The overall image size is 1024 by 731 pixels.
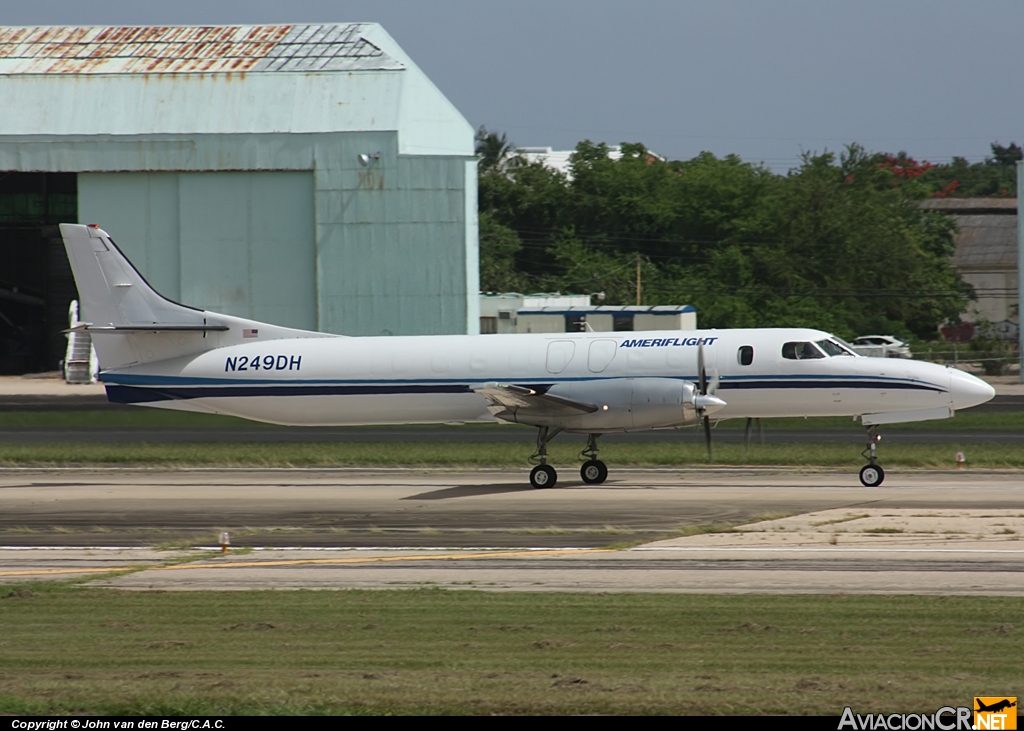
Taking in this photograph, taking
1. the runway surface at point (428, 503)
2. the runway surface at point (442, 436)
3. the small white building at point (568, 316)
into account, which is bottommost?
the runway surface at point (428, 503)

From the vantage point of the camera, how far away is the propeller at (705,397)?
25406 millimetres

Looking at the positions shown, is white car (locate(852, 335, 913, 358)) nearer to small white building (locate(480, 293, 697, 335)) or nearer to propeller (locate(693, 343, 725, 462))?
small white building (locate(480, 293, 697, 335))

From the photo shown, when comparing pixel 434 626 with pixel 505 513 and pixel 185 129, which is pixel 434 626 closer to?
pixel 505 513

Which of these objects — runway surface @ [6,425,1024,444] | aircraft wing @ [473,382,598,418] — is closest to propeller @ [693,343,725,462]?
aircraft wing @ [473,382,598,418]

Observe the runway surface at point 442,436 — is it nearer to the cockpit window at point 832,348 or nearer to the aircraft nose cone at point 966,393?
the cockpit window at point 832,348

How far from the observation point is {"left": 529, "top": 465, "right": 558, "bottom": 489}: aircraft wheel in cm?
2644

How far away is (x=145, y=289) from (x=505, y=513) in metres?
11.9

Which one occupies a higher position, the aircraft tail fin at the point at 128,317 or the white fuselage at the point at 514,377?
the aircraft tail fin at the point at 128,317

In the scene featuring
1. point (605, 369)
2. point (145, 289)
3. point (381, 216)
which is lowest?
point (605, 369)

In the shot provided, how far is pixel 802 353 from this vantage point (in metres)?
26.4

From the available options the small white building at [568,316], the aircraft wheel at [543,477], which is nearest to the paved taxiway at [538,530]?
the aircraft wheel at [543,477]

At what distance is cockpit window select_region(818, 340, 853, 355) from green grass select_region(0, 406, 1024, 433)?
12.7m

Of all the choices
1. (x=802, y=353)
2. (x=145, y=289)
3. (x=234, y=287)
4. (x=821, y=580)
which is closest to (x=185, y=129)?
(x=234, y=287)

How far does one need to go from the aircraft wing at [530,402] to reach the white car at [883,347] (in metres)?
33.1
